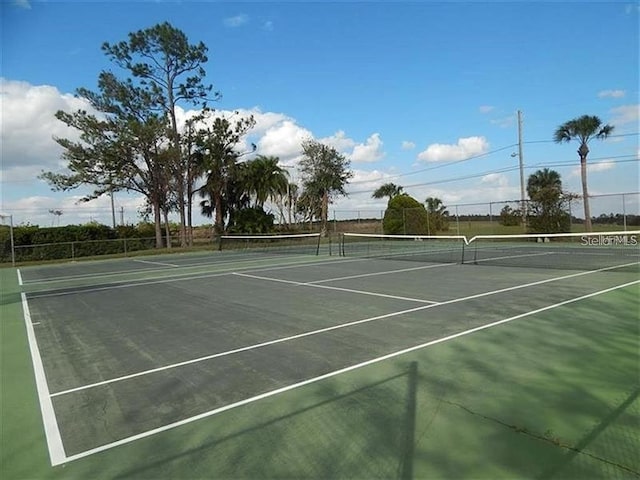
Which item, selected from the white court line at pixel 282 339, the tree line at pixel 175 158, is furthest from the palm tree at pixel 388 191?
the white court line at pixel 282 339

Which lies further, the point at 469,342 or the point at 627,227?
the point at 627,227

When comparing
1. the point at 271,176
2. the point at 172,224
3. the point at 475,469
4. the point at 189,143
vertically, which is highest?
the point at 189,143

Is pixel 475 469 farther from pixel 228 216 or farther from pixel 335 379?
pixel 228 216

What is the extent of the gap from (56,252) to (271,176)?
17.7 meters

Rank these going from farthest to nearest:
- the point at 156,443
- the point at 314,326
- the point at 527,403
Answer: the point at 314,326 < the point at 527,403 < the point at 156,443

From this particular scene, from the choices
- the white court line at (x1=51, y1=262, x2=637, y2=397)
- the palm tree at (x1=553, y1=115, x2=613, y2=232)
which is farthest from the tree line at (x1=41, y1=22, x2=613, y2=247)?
the white court line at (x1=51, y1=262, x2=637, y2=397)

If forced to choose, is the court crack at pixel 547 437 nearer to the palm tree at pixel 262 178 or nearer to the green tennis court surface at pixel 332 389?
the green tennis court surface at pixel 332 389

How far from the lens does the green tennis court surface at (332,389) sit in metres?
2.93

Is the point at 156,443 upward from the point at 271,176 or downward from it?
downward

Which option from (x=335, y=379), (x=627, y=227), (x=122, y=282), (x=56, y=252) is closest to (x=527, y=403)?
(x=335, y=379)

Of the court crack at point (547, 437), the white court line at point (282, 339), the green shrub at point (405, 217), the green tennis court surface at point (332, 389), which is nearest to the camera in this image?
the court crack at point (547, 437)

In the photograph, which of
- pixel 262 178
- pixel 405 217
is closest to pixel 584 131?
pixel 405 217

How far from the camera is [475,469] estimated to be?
2.75 metres

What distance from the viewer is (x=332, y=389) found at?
13.6ft
